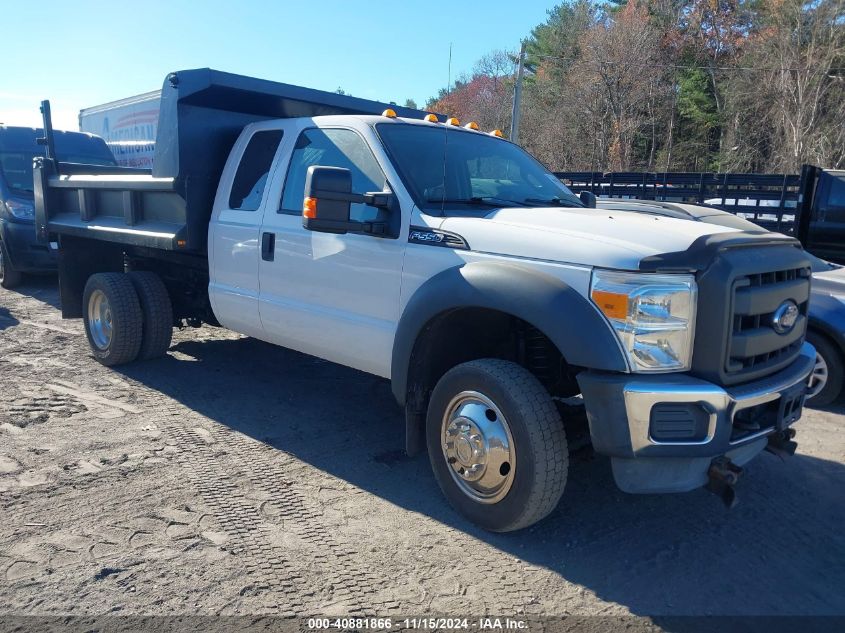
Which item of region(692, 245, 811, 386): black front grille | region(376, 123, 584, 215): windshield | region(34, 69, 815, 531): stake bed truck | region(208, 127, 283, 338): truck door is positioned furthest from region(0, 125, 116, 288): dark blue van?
region(692, 245, 811, 386): black front grille

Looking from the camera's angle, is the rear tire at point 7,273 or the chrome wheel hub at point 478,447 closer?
the chrome wheel hub at point 478,447

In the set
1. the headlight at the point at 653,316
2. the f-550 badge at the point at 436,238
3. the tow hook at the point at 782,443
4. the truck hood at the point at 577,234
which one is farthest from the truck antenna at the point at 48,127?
the tow hook at the point at 782,443

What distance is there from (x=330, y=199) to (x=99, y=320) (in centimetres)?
384

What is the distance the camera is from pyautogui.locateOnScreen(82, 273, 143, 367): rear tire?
5910 mm

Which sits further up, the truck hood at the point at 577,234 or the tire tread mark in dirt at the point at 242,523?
the truck hood at the point at 577,234

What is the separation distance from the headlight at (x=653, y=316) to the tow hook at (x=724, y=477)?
0.50m

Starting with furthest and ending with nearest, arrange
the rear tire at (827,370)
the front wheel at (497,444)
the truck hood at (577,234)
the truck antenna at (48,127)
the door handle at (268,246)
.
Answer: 1. the truck antenna at (48,127)
2. the rear tire at (827,370)
3. the door handle at (268,246)
4. the front wheel at (497,444)
5. the truck hood at (577,234)

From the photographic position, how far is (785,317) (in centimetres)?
332

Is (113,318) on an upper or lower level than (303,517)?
upper

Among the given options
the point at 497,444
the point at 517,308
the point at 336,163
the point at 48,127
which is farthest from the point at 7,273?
the point at 517,308

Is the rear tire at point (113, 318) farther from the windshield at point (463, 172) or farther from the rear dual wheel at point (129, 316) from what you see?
the windshield at point (463, 172)

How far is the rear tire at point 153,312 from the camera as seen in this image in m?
6.04

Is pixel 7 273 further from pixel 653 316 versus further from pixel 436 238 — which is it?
pixel 653 316

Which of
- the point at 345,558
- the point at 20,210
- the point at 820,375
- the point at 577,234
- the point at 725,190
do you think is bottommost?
the point at 345,558
